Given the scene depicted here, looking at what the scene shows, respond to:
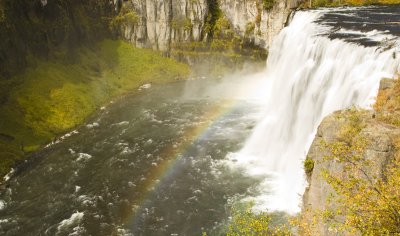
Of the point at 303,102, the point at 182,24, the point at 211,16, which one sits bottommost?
the point at 303,102

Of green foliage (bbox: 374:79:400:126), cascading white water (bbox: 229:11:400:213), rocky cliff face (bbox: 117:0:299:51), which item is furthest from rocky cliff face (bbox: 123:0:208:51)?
green foliage (bbox: 374:79:400:126)

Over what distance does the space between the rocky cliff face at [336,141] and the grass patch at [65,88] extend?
33912mm

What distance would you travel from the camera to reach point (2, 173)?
39.9 m

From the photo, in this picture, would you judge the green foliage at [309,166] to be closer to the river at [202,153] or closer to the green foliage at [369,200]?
the river at [202,153]

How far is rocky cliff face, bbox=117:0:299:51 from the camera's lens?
72875 millimetres

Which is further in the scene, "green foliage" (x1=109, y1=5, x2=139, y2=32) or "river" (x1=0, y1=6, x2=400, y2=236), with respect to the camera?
"green foliage" (x1=109, y1=5, x2=139, y2=32)

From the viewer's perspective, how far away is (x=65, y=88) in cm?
5797

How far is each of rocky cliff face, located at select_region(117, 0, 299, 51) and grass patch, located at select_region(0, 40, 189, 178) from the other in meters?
3.32

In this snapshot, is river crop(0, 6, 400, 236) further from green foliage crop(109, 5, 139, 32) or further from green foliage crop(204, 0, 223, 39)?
green foliage crop(109, 5, 139, 32)

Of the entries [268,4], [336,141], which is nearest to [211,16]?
[268,4]

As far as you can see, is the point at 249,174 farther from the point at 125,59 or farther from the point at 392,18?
the point at 125,59

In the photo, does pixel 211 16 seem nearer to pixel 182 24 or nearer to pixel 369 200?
pixel 182 24

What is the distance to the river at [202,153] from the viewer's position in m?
32.4

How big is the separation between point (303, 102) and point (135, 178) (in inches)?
813
